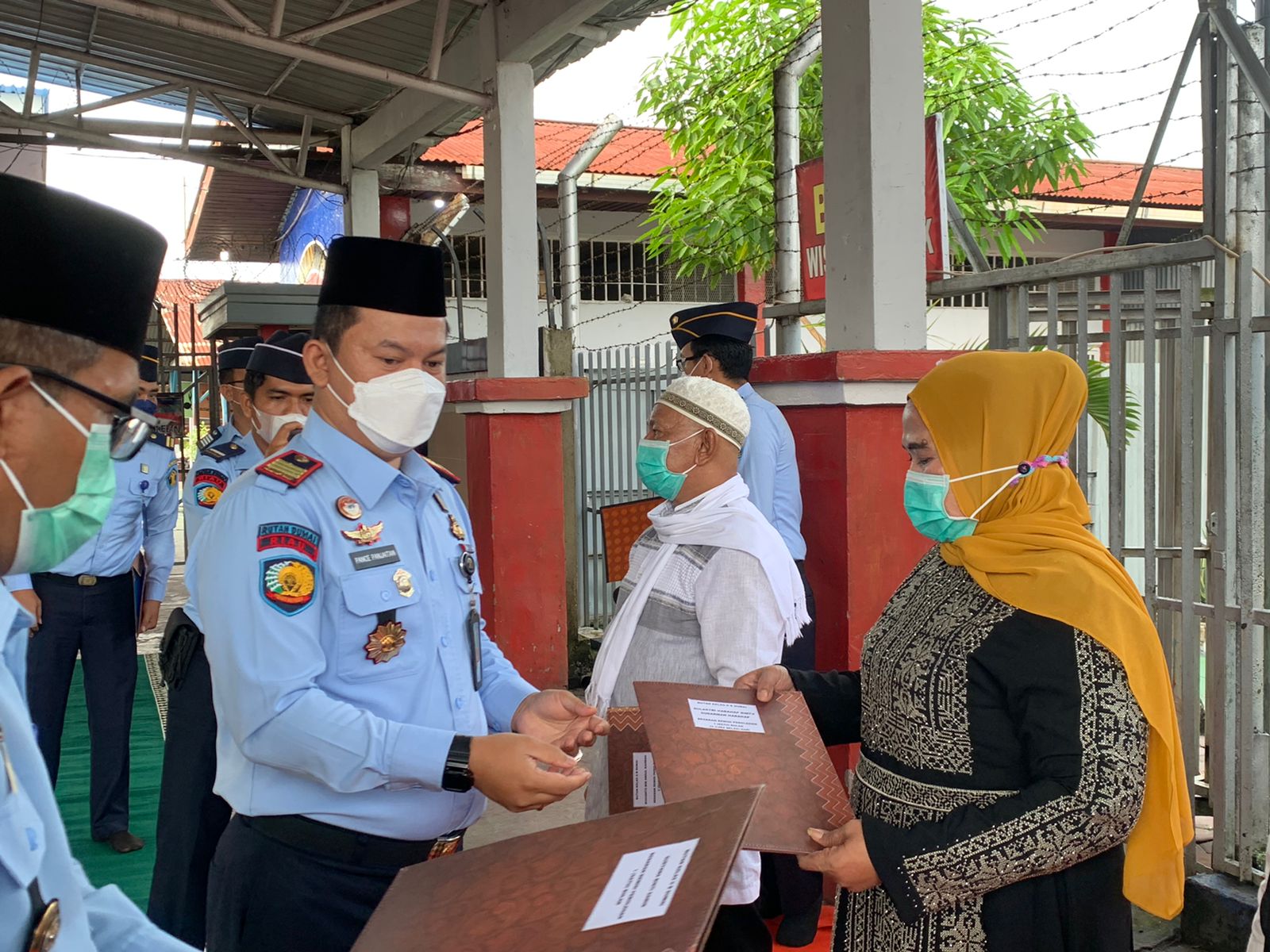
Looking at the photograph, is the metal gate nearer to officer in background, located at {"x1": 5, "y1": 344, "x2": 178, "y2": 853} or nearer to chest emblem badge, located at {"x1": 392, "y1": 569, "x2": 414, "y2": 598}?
officer in background, located at {"x1": 5, "y1": 344, "x2": 178, "y2": 853}

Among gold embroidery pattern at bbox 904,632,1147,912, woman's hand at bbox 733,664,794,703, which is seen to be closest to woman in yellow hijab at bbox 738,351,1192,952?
gold embroidery pattern at bbox 904,632,1147,912

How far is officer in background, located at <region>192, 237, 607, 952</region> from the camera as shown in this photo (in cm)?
171

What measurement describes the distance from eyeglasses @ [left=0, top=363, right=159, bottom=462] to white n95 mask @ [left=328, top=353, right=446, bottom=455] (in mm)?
700

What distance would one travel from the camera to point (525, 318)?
21.2 feet

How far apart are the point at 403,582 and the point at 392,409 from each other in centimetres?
35

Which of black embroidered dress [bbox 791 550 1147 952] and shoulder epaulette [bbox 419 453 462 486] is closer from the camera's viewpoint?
black embroidered dress [bbox 791 550 1147 952]

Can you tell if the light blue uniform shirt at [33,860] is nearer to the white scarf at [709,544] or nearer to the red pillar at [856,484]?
A: the white scarf at [709,544]

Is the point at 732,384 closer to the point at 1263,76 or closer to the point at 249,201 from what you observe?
the point at 1263,76

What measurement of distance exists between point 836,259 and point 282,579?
2.60 metres

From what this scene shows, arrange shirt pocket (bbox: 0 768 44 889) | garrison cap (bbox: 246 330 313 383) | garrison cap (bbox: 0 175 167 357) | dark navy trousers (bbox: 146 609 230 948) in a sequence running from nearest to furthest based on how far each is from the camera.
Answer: shirt pocket (bbox: 0 768 44 889)
garrison cap (bbox: 0 175 167 357)
dark navy trousers (bbox: 146 609 230 948)
garrison cap (bbox: 246 330 313 383)

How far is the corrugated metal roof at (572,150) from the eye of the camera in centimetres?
1207

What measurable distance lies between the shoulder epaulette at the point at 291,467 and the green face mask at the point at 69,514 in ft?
1.82

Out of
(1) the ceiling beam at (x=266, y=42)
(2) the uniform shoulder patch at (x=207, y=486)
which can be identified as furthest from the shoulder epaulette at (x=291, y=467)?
(1) the ceiling beam at (x=266, y=42)

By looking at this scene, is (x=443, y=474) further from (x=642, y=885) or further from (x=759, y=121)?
(x=759, y=121)
